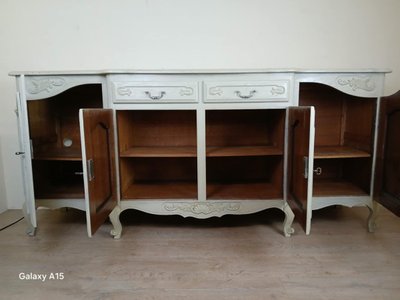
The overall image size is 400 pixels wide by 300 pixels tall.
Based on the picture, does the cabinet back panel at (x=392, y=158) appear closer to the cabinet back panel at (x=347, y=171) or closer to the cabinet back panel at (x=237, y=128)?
the cabinet back panel at (x=347, y=171)

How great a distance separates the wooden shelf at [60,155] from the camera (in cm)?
166

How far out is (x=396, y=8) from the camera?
194cm

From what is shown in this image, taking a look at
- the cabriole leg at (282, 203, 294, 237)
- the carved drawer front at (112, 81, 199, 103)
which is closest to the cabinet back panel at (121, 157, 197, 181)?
the carved drawer front at (112, 81, 199, 103)

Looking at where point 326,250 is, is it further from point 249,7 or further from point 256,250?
point 249,7

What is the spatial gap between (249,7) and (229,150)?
1.06m

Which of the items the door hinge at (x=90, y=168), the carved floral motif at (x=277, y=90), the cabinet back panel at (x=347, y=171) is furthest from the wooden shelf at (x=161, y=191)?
the cabinet back panel at (x=347, y=171)

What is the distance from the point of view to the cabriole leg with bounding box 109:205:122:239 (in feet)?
5.22

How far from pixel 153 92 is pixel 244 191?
86 centimetres

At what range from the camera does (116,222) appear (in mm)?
1606

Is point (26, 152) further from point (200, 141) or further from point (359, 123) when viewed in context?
point (359, 123)

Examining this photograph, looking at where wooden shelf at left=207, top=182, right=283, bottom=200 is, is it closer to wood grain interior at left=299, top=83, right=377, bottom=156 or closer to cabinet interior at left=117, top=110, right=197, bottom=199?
cabinet interior at left=117, top=110, right=197, bottom=199

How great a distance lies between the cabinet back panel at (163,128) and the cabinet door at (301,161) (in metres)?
0.76

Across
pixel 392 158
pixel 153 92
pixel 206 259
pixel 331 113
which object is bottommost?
pixel 206 259

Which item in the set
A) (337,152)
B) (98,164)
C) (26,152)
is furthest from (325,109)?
(26,152)
